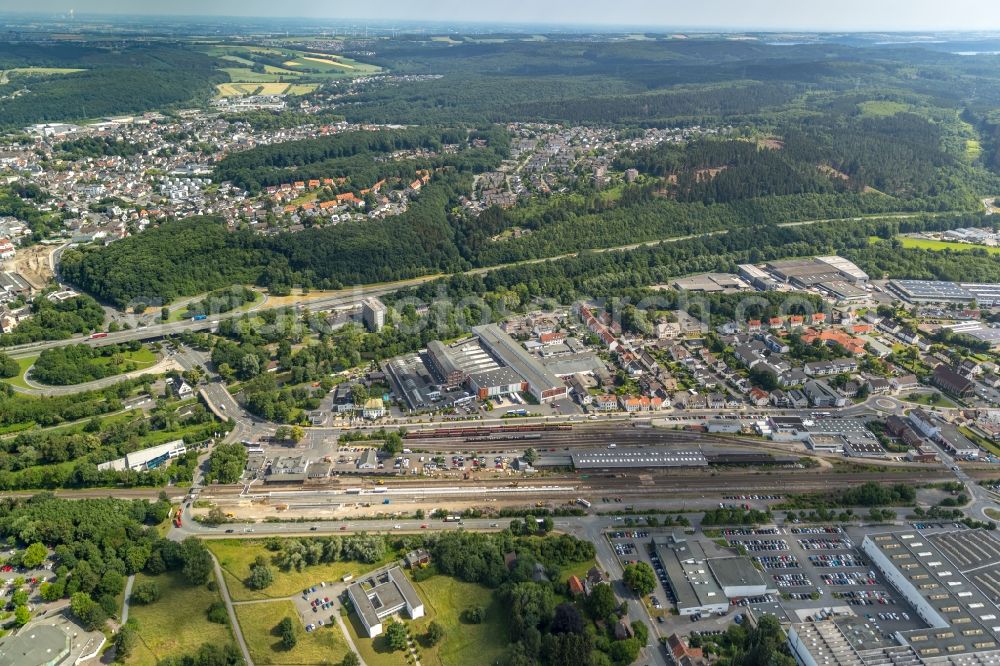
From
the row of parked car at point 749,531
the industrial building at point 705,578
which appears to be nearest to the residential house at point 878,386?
the row of parked car at point 749,531

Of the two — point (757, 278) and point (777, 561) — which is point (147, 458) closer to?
point (777, 561)

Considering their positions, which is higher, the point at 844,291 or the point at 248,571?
the point at 844,291

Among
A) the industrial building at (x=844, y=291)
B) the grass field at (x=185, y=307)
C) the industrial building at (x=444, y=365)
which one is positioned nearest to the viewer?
the industrial building at (x=444, y=365)

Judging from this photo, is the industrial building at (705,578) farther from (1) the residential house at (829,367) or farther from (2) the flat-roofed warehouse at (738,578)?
(1) the residential house at (829,367)

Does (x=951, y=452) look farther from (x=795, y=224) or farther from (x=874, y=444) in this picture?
(x=795, y=224)

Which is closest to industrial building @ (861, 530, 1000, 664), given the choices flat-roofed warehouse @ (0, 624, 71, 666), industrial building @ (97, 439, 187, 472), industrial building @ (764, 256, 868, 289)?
flat-roofed warehouse @ (0, 624, 71, 666)

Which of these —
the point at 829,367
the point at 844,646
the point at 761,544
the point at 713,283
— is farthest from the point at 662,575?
the point at 713,283

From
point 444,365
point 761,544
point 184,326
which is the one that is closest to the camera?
point 761,544

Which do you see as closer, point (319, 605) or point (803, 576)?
point (319, 605)
